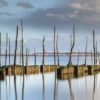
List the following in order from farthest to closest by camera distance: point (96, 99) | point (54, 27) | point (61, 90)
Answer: point (54, 27), point (61, 90), point (96, 99)

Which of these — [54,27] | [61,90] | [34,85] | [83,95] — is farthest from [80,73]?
[83,95]

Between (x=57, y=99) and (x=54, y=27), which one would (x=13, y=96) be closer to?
(x=57, y=99)

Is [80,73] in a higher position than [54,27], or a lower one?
lower

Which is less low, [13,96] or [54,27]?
[54,27]

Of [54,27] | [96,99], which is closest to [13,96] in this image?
[96,99]

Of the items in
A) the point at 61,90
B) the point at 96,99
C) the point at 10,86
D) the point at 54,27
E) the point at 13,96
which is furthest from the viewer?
the point at 54,27

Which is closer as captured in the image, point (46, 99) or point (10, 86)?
point (46, 99)

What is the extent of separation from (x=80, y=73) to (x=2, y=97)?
28.1 meters

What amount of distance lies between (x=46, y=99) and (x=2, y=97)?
11.3 ft

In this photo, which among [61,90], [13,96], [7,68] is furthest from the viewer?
[7,68]

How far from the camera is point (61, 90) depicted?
135 ft

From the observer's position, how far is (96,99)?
3391 cm

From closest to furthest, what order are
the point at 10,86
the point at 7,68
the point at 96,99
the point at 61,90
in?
the point at 96,99
the point at 61,90
the point at 10,86
the point at 7,68

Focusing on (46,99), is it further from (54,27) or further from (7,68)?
(54,27)
